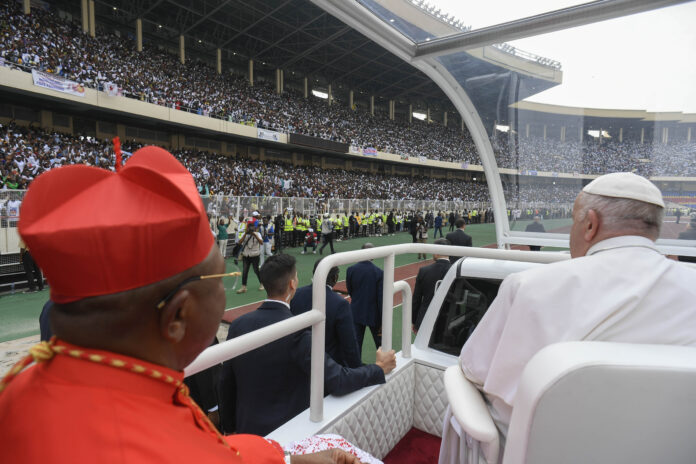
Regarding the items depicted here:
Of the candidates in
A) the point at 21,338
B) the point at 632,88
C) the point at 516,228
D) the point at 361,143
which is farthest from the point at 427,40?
the point at 361,143

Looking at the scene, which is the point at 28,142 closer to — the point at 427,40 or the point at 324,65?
the point at 427,40

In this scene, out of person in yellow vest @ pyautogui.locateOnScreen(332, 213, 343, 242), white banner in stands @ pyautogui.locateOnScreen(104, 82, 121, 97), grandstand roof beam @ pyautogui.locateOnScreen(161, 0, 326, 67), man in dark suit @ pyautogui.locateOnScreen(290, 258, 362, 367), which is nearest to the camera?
man in dark suit @ pyautogui.locateOnScreen(290, 258, 362, 367)

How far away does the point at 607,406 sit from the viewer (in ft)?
2.73

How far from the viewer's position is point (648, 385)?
802 mm

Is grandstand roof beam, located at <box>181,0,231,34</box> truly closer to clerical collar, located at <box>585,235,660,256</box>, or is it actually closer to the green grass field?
the green grass field

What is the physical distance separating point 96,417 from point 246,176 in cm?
2568

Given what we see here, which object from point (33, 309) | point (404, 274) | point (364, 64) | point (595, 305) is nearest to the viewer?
point (595, 305)

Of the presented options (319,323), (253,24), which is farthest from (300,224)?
(253,24)

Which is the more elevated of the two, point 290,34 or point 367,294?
point 290,34

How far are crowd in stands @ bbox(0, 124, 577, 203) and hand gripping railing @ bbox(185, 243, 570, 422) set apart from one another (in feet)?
6.69

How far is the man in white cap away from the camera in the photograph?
3.50 ft

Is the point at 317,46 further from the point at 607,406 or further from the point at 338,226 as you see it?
the point at 607,406

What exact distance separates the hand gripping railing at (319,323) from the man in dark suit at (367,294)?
1.52 m

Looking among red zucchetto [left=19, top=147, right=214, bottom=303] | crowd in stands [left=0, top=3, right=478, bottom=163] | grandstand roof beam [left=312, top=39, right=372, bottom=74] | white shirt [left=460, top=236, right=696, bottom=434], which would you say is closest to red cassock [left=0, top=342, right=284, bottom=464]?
red zucchetto [left=19, top=147, right=214, bottom=303]
